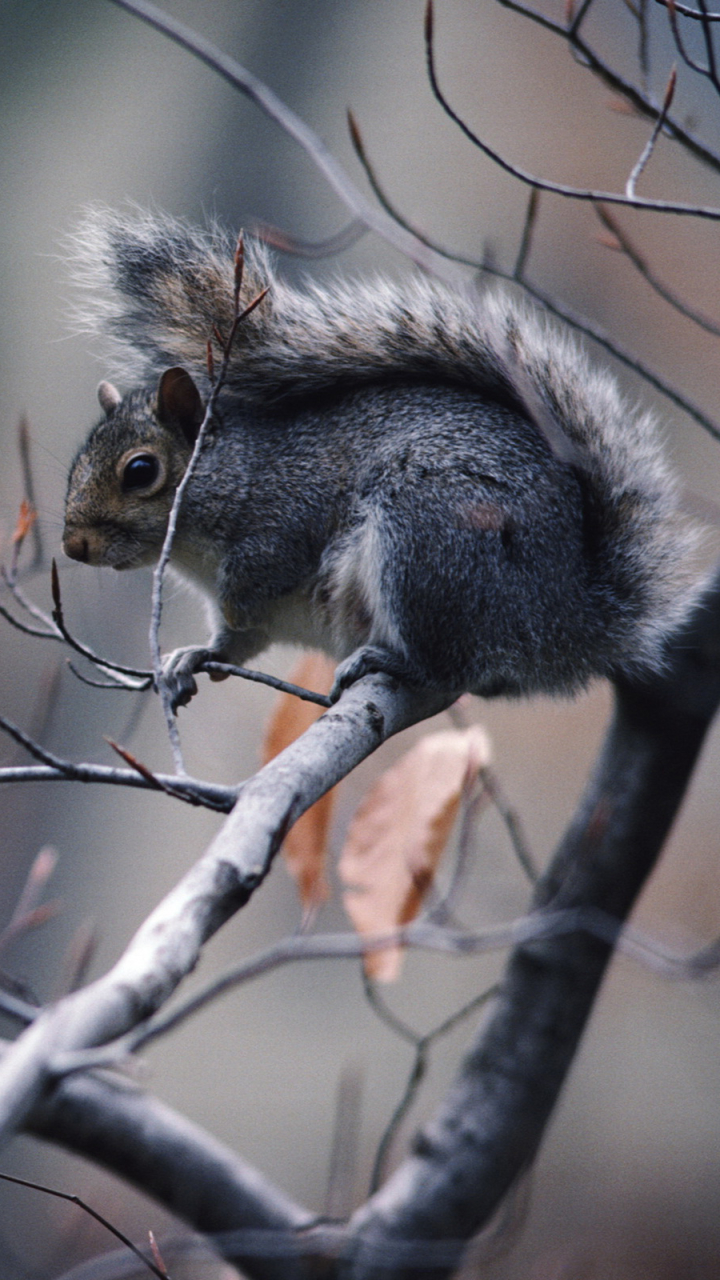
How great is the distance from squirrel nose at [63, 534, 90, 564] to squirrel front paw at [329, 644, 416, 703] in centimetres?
47

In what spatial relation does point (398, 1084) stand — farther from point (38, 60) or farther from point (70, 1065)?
point (38, 60)

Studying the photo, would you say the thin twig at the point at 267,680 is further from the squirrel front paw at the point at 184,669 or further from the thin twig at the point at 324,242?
the thin twig at the point at 324,242

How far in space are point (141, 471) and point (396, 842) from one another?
748mm

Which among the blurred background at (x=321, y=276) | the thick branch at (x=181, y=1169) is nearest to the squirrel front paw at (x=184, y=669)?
the thick branch at (x=181, y=1169)

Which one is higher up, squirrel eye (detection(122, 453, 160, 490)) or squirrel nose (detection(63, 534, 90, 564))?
squirrel eye (detection(122, 453, 160, 490))

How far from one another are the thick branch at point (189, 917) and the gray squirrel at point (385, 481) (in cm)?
50

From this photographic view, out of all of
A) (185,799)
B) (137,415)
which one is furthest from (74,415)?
(185,799)

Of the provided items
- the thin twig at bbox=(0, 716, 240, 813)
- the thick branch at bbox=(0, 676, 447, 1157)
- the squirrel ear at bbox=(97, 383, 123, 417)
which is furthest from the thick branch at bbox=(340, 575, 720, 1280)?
the squirrel ear at bbox=(97, 383, 123, 417)

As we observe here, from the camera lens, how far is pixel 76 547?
158 cm

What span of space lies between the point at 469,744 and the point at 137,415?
80 centimetres

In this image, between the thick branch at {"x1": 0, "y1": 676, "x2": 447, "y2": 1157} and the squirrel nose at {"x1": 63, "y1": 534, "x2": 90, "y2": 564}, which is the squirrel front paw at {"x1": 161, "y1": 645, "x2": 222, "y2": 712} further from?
the thick branch at {"x1": 0, "y1": 676, "x2": 447, "y2": 1157}

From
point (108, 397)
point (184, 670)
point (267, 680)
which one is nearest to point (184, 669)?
point (184, 670)

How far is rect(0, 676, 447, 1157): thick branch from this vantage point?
0.43m

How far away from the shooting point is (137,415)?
168cm
